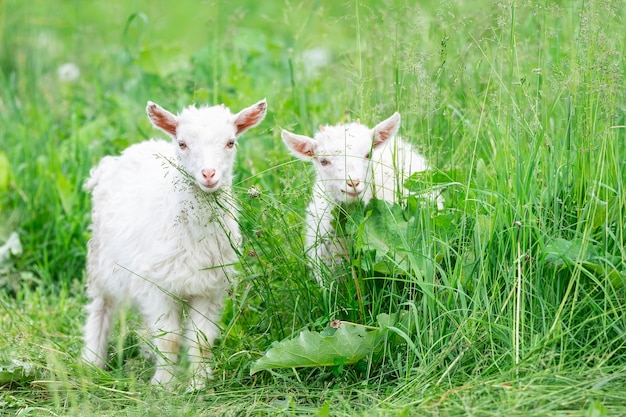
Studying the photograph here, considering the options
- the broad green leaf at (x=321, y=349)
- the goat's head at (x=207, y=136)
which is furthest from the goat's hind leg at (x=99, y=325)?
the broad green leaf at (x=321, y=349)

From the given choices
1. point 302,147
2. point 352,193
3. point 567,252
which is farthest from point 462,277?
point 302,147

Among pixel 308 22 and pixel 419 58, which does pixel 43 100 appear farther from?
pixel 419 58

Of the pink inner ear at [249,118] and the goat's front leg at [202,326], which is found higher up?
the pink inner ear at [249,118]

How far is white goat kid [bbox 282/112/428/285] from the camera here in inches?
174

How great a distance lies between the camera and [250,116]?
4676 mm

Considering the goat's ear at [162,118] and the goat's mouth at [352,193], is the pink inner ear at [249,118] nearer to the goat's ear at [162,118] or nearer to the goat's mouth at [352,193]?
the goat's ear at [162,118]

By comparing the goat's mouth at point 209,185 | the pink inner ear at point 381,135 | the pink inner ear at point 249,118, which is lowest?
the goat's mouth at point 209,185

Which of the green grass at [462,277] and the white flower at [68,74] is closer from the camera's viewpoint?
the green grass at [462,277]

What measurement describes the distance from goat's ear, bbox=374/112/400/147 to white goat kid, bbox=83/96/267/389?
1.73 ft

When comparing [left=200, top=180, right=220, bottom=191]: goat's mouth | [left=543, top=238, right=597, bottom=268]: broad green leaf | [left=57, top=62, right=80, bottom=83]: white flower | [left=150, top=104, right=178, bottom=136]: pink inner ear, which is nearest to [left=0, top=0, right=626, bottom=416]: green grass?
[left=543, top=238, right=597, bottom=268]: broad green leaf

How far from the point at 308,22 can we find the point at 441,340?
2643 millimetres

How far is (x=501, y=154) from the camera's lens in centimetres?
425

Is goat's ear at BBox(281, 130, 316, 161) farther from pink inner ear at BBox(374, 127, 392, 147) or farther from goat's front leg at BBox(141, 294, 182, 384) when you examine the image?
goat's front leg at BBox(141, 294, 182, 384)

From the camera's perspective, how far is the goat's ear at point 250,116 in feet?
15.2
